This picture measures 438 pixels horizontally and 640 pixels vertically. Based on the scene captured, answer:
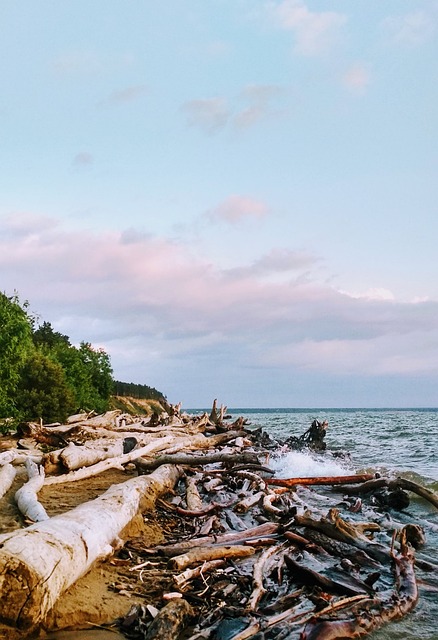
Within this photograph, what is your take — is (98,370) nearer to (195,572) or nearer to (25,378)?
(25,378)

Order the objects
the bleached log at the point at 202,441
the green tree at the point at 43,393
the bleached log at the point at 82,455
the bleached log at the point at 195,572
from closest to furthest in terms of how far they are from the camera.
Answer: the bleached log at the point at 195,572 < the bleached log at the point at 82,455 < the bleached log at the point at 202,441 < the green tree at the point at 43,393

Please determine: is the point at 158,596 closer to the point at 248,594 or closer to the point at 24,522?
the point at 248,594

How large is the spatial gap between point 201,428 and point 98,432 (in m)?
11.2

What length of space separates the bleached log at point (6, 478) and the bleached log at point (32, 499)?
0.34 metres

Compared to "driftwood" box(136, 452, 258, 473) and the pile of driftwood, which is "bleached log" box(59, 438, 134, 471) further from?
"driftwood" box(136, 452, 258, 473)

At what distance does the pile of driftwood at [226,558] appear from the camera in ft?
14.4

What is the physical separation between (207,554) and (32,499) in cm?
297

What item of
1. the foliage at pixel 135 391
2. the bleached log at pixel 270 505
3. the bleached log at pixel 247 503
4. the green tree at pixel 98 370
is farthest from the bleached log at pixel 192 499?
the foliage at pixel 135 391

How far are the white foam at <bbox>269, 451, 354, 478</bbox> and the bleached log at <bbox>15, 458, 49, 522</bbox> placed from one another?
827cm

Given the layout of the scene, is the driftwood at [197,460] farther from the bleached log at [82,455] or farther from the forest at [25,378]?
the forest at [25,378]

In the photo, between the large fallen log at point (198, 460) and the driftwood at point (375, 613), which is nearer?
the driftwood at point (375, 613)

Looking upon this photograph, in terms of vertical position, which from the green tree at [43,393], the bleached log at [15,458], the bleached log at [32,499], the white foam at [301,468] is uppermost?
the green tree at [43,393]

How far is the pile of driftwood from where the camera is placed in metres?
4.38

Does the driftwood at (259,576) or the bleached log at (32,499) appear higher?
the bleached log at (32,499)
